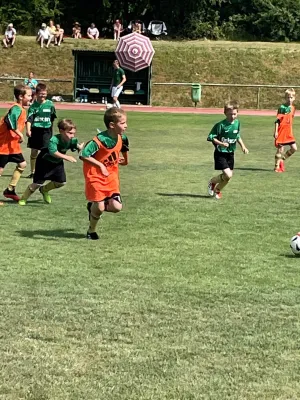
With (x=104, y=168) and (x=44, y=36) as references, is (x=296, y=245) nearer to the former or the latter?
(x=104, y=168)

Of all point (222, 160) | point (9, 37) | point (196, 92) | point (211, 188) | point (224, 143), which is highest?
point (9, 37)

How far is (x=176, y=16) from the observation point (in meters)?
51.8

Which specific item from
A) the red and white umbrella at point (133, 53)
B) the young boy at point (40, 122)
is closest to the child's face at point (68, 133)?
the young boy at point (40, 122)

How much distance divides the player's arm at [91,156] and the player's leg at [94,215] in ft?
1.25

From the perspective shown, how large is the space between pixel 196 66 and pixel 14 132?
3384cm

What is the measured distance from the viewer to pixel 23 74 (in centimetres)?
4316

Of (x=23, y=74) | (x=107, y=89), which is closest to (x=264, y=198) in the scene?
(x=107, y=89)

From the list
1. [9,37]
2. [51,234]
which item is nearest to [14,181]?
[51,234]

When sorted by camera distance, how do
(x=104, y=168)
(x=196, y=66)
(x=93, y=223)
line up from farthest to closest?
(x=196, y=66) → (x=93, y=223) → (x=104, y=168)

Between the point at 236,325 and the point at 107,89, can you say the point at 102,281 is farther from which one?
the point at 107,89

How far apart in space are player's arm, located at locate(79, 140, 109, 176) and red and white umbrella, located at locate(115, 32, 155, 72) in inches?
1144

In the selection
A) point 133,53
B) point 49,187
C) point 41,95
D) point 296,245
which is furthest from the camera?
point 133,53

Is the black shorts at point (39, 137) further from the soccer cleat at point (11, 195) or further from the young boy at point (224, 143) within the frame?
the young boy at point (224, 143)

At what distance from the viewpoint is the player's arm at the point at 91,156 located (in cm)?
866
